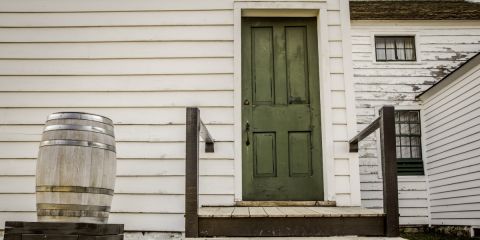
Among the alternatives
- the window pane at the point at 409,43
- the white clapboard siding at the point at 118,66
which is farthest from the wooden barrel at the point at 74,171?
the window pane at the point at 409,43

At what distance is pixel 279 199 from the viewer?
509cm

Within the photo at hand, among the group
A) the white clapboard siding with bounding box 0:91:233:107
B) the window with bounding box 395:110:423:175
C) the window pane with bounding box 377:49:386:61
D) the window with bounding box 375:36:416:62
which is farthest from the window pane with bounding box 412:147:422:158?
the white clapboard siding with bounding box 0:91:233:107

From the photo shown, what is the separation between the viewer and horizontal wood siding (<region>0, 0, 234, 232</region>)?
495cm

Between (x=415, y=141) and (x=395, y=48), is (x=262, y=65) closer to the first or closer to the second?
(x=415, y=141)

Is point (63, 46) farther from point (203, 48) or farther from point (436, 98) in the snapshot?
point (436, 98)

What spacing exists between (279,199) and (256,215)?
1.50 m

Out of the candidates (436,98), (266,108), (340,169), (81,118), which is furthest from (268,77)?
(436,98)

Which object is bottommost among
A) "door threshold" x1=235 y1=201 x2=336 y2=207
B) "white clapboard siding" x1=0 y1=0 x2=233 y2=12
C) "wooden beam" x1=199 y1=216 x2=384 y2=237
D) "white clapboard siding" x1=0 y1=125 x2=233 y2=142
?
"wooden beam" x1=199 y1=216 x2=384 y2=237

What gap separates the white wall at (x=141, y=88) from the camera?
4.93 metres

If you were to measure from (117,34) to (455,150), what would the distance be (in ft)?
25.6

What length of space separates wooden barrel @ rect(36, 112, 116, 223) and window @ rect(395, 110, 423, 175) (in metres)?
9.10

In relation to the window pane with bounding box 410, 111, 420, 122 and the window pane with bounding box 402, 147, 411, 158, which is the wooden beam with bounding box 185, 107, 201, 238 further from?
the window pane with bounding box 410, 111, 420, 122

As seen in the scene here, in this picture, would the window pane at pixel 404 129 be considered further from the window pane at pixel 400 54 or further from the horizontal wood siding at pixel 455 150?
the window pane at pixel 400 54

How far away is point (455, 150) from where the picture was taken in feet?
32.9
